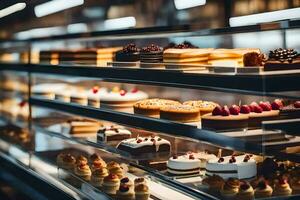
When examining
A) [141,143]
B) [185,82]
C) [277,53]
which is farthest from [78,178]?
[277,53]

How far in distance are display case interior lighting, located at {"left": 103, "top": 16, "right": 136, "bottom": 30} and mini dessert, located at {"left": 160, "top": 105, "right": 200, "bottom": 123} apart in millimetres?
1409

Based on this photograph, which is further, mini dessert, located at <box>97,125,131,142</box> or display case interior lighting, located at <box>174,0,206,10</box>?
mini dessert, located at <box>97,125,131,142</box>

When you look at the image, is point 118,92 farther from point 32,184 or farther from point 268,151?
point 268,151

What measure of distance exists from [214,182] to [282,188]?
0.40 metres

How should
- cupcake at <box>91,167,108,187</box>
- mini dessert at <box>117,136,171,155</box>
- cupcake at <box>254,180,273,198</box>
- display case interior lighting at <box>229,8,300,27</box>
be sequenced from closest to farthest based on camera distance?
cupcake at <box>254,180,273,198</box>, display case interior lighting at <box>229,8,300,27</box>, mini dessert at <box>117,136,171,155</box>, cupcake at <box>91,167,108,187</box>

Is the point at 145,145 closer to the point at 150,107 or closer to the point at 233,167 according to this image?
the point at 150,107

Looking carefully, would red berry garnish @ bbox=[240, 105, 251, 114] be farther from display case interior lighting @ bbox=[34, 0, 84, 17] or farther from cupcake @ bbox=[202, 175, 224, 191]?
display case interior lighting @ bbox=[34, 0, 84, 17]

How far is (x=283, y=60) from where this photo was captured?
2.94m

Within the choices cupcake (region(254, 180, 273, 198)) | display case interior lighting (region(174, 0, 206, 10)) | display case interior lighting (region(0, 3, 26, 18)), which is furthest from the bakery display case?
display case interior lighting (region(0, 3, 26, 18))

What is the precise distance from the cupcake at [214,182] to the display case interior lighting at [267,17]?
0.90 m

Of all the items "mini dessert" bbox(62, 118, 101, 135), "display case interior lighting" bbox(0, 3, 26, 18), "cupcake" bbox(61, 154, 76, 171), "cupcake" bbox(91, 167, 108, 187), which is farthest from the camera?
"display case interior lighting" bbox(0, 3, 26, 18)

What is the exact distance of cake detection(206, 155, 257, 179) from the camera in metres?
3.30

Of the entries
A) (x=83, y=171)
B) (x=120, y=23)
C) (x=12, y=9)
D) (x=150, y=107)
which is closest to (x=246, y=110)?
(x=150, y=107)

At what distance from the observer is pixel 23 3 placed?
6633 mm
